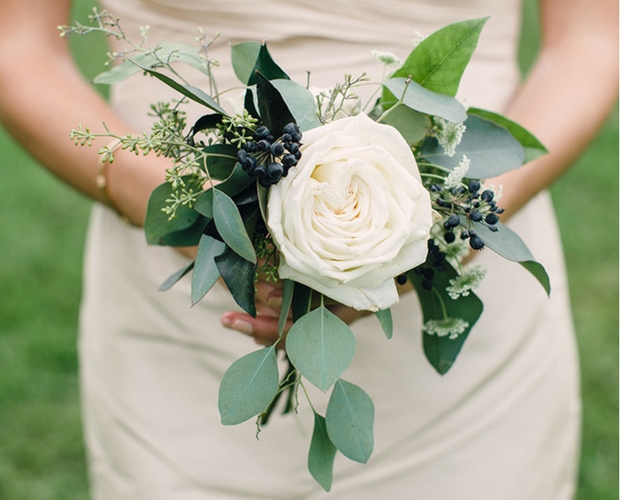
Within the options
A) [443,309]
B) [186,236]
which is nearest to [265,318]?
[186,236]

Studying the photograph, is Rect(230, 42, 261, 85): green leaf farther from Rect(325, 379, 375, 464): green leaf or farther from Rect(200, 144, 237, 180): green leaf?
Rect(325, 379, 375, 464): green leaf

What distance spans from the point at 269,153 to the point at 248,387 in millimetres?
344

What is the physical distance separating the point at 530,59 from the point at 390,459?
5895mm

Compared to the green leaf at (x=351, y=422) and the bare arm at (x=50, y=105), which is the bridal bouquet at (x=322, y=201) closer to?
the green leaf at (x=351, y=422)

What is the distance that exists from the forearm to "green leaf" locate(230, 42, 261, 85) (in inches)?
26.4

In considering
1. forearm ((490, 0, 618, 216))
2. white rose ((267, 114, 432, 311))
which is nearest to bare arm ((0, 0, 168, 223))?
white rose ((267, 114, 432, 311))

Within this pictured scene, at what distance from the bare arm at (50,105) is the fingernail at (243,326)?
1.13 feet

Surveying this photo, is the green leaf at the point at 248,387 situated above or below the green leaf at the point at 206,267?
below

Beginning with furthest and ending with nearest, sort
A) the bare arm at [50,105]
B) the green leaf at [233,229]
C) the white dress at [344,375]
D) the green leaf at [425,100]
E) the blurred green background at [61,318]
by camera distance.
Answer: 1. the blurred green background at [61,318]
2. the white dress at [344,375]
3. the bare arm at [50,105]
4. the green leaf at [425,100]
5. the green leaf at [233,229]

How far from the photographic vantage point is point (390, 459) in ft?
5.60

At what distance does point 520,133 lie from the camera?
1.30 meters

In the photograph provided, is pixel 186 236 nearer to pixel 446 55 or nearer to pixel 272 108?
pixel 272 108

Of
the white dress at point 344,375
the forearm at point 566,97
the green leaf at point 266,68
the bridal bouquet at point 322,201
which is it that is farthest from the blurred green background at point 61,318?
the green leaf at point 266,68

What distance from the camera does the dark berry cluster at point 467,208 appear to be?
1.04m
